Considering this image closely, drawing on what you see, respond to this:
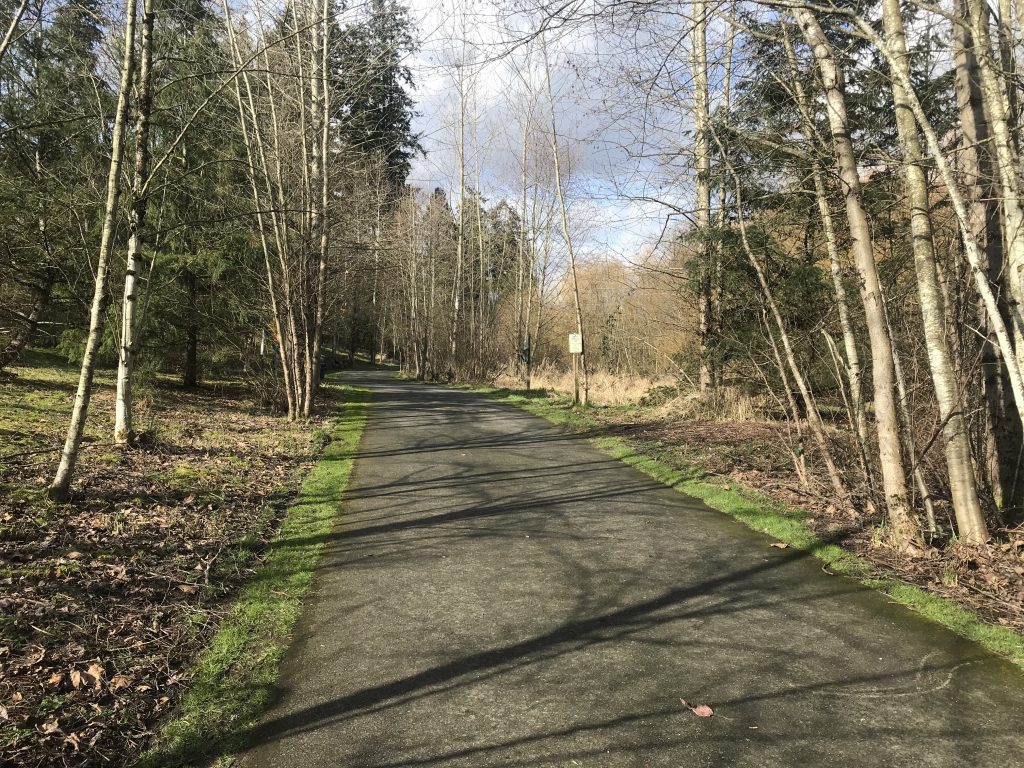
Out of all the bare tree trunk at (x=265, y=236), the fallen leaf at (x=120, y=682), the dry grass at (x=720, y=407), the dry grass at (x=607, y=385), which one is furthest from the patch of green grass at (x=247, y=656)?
the dry grass at (x=607, y=385)

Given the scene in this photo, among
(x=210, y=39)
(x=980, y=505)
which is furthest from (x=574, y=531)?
(x=210, y=39)

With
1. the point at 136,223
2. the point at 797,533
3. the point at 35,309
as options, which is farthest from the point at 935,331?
the point at 35,309

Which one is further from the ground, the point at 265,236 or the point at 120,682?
the point at 265,236

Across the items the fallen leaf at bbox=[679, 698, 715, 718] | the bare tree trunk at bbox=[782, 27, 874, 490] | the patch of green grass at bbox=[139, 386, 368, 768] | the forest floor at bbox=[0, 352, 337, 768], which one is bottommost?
the fallen leaf at bbox=[679, 698, 715, 718]

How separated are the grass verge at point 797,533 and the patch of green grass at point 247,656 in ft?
14.1

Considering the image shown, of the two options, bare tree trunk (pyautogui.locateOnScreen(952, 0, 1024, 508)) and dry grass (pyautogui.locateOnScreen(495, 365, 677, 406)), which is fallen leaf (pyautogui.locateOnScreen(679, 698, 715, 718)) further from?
dry grass (pyautogui.locateOnScreen(495, 365, 677, 406))

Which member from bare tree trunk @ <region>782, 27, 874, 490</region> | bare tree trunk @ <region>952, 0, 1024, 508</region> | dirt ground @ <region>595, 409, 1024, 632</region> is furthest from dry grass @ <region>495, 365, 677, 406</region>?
bare tree trunk @ <region>952, 0, 1024, 508</region>

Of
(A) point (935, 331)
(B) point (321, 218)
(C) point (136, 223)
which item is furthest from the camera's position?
(B) point (321, 218)

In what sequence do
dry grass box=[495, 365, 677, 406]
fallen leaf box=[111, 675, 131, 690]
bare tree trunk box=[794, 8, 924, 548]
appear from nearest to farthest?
fallen leaf box=[111, 675, 131, 690], bare tree trunk box=[794, 8, 924, 548], dry grass box=[495, 365, 677, 406]

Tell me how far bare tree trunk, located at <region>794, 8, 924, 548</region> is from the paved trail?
100 cm

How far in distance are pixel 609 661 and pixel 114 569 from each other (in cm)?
358

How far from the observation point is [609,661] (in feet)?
12.1

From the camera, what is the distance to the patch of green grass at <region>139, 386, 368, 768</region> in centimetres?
295

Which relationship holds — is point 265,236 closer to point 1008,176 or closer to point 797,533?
point 797,533
